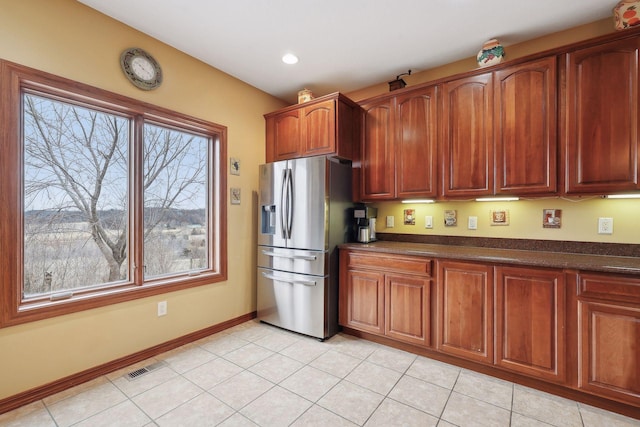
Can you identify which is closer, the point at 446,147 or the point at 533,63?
the point at 533,63

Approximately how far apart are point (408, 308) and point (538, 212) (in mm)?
1387

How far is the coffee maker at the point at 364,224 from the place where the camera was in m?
3.04

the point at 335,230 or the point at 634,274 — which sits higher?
the point at 335,230

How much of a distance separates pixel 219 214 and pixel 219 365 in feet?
4.73

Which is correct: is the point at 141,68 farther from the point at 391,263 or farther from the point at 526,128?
the point at 526,128

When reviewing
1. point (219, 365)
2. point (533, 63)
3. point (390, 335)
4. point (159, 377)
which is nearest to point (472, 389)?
point (390, 335)

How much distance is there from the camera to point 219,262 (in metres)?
3.02

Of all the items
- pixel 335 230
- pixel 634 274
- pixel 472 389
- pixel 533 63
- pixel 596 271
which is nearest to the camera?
pixel 634 274

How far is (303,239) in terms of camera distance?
291 centimetres

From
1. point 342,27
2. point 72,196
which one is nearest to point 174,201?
point 72,196

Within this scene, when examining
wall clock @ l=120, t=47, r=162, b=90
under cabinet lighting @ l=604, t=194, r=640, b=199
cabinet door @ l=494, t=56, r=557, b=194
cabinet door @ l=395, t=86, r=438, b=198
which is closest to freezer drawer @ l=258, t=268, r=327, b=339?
cabinet door @ l=395, t=86, r=438, b=198

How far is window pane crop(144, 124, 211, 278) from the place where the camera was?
2600mm

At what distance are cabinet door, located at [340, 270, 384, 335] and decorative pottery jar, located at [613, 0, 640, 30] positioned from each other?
2.51 metres

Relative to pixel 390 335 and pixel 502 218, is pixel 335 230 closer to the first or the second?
pixel 390 335
